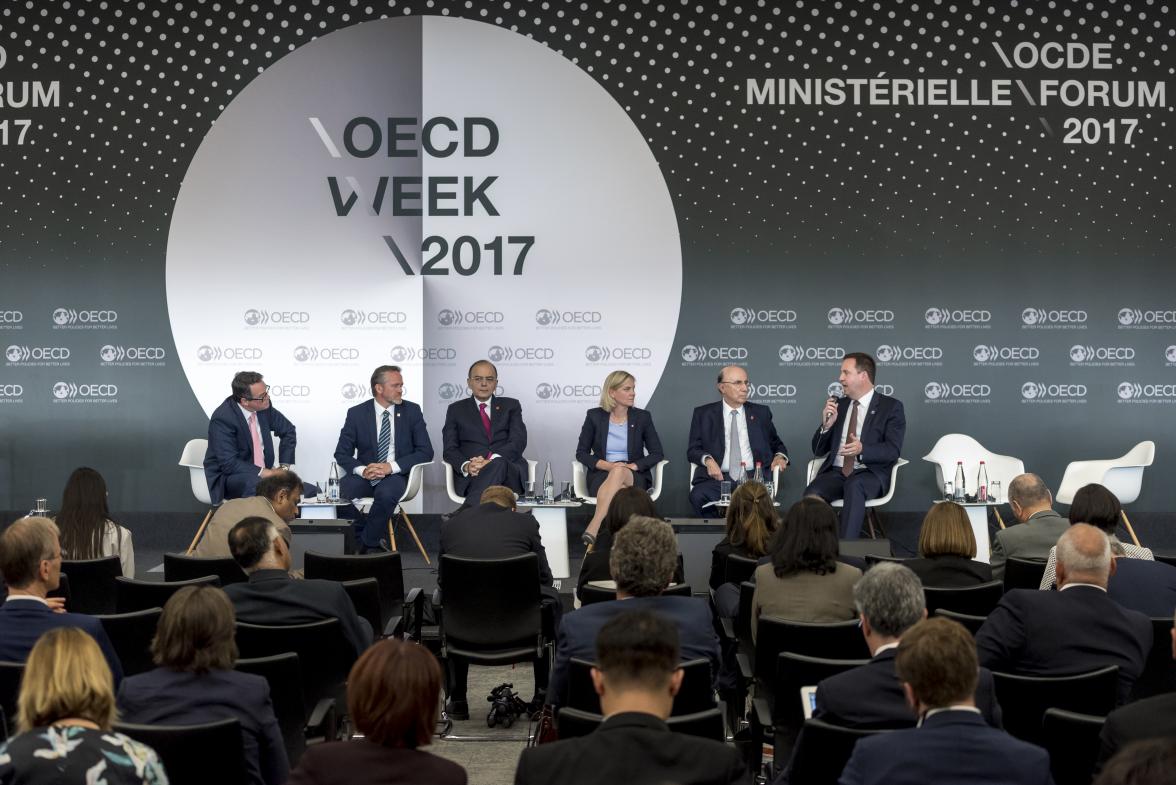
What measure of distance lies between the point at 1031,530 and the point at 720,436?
3.38 meters

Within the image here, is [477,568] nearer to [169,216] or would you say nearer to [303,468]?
[303,468]

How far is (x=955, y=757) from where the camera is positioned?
2525mm

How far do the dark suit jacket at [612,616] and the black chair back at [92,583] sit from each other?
2418mm

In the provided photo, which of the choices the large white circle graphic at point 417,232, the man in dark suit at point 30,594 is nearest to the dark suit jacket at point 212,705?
the man in dark suit at point 30,594

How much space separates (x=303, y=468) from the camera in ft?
31.3

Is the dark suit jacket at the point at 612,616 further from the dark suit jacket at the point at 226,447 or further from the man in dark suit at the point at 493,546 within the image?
the dark suit jacket at the point at 226,447

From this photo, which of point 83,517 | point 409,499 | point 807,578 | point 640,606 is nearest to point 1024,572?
point 807,578

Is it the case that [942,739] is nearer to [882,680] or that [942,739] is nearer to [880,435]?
[882,680]

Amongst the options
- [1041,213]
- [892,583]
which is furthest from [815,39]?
[892,583]

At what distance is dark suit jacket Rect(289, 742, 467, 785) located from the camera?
7.90 ft

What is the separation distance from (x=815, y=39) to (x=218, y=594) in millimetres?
7563

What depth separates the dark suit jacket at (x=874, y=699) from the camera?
10.2ft

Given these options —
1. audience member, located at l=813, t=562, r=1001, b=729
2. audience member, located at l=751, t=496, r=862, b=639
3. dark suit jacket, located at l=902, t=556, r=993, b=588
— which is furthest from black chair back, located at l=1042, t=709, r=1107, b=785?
dark suit jacket, located at l=902, t=556, r=993, b=588

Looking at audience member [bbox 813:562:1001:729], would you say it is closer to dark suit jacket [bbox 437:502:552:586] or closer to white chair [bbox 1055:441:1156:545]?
dark suit jacket [bbox 437:502:552:586]
